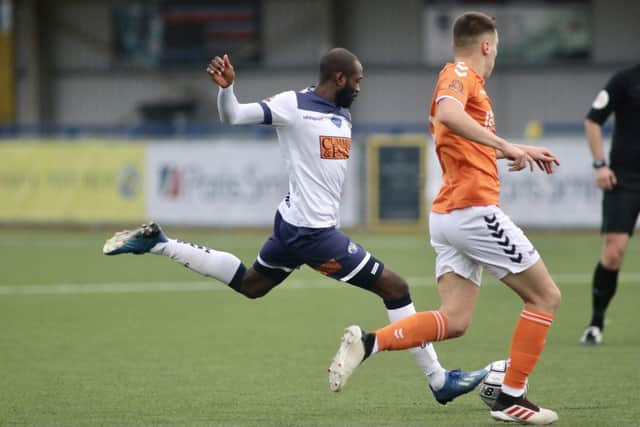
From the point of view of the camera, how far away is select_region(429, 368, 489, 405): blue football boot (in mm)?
7484

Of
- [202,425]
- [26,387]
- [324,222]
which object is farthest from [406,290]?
[26,387]

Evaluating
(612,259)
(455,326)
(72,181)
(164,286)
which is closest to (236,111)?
(455,326)

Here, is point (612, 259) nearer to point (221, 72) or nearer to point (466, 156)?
point (466, 156)

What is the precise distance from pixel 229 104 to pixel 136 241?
1.37m

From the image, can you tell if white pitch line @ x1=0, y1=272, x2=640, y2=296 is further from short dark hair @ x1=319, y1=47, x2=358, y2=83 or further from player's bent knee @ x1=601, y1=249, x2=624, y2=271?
short dark hair @ x1=319, y1=47, x2=358, y2=83

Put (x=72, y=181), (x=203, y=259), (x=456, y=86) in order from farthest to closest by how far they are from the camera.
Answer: (x=72, y=181) < (x=203, y=259) < (x=456, y=86)

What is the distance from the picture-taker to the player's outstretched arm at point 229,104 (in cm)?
722

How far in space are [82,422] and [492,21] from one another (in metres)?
3.11

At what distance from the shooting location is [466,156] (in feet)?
22.4

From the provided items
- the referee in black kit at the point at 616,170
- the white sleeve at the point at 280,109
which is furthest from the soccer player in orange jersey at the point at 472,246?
the referee in black kit at the point at 616,170

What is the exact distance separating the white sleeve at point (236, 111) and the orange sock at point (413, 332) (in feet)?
4.62

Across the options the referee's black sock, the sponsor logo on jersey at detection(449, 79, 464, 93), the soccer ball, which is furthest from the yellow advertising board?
the sponsor logo on jersey at detection(449, 79, 464, 93)

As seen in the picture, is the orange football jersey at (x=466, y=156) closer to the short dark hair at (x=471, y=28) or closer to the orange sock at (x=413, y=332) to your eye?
the short dark hair at (x=471, y=28)

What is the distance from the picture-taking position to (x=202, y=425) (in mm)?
6883
